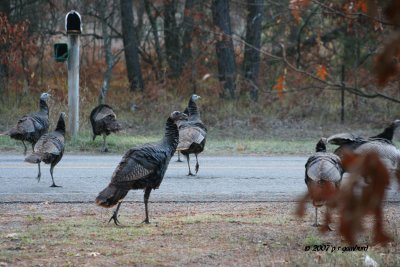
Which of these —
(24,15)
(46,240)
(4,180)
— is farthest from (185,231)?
(24,15)

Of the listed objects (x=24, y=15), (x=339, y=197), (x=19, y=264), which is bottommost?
(x=19, y=264)

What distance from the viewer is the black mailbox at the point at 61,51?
714 inches

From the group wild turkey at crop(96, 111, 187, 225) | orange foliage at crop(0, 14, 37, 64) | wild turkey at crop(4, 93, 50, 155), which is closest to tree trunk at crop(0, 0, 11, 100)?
orange foliage at crop(0, 14, 37, 64)

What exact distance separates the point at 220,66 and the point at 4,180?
1292cm

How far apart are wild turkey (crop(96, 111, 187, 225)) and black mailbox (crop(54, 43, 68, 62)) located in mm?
9391

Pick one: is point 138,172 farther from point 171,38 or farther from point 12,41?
point 171,38

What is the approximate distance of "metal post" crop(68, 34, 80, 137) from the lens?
1805 cm

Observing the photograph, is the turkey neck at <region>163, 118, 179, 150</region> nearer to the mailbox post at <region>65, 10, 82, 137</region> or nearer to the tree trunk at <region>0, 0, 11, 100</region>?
the mailbox post at <region>65, 10, 82, 137</region>

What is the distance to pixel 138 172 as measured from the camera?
28.4 feet

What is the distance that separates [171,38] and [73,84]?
9.03 m

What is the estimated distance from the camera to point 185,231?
328 inches

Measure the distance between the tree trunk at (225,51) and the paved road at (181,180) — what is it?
789cm

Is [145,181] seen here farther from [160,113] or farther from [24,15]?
[24,15]

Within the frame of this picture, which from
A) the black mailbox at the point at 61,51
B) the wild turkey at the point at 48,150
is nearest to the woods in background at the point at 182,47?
the black mailbox at the point at 61,51
